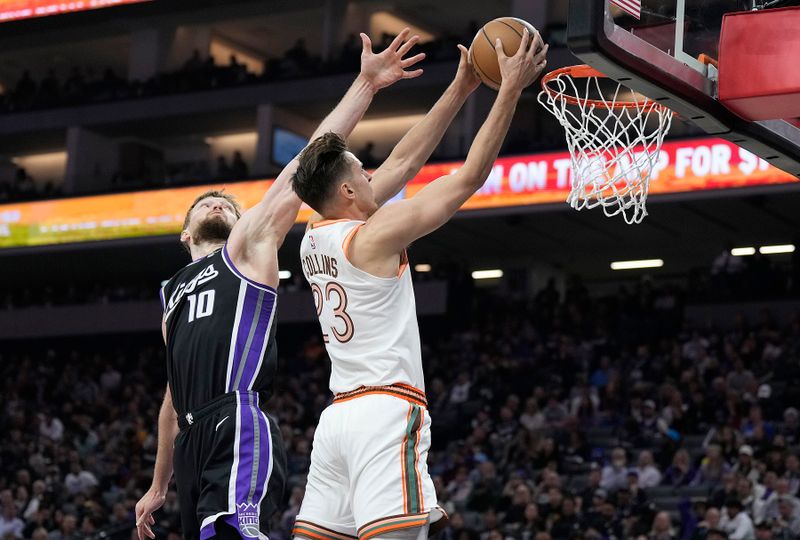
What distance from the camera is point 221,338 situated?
5152mm

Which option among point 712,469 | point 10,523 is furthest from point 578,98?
point 10,523

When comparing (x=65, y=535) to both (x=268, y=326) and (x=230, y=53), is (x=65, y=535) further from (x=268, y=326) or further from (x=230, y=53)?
(x=230, y=53)

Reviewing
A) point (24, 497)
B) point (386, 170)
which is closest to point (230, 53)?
point (24, 497)

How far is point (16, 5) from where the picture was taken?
28000mm

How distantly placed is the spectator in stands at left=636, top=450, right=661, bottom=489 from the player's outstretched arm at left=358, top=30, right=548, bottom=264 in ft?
34.8

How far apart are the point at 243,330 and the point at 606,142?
2.52 meters

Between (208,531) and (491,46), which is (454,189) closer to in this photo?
(491,46)

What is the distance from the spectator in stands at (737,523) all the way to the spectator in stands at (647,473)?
1.82 m

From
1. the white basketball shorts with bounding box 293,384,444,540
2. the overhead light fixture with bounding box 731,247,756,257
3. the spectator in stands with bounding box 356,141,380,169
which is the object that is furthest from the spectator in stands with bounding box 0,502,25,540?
the overhead light fixture with bounding box 731,247,756,257

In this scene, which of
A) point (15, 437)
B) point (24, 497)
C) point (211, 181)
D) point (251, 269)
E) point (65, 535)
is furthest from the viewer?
point (211, 181)

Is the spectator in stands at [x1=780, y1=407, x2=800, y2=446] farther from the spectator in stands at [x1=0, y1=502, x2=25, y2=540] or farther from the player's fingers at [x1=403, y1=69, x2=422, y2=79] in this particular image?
the player's fingers at [x1=403, y1=69, x2=422, y2=79]

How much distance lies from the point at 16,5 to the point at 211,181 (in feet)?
22.1

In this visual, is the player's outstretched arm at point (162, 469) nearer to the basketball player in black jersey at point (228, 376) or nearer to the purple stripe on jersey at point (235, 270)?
the basketball player in black jersey at point (228, 376)

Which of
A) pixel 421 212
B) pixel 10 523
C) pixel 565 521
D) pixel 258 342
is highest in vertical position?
pixel 421 212
